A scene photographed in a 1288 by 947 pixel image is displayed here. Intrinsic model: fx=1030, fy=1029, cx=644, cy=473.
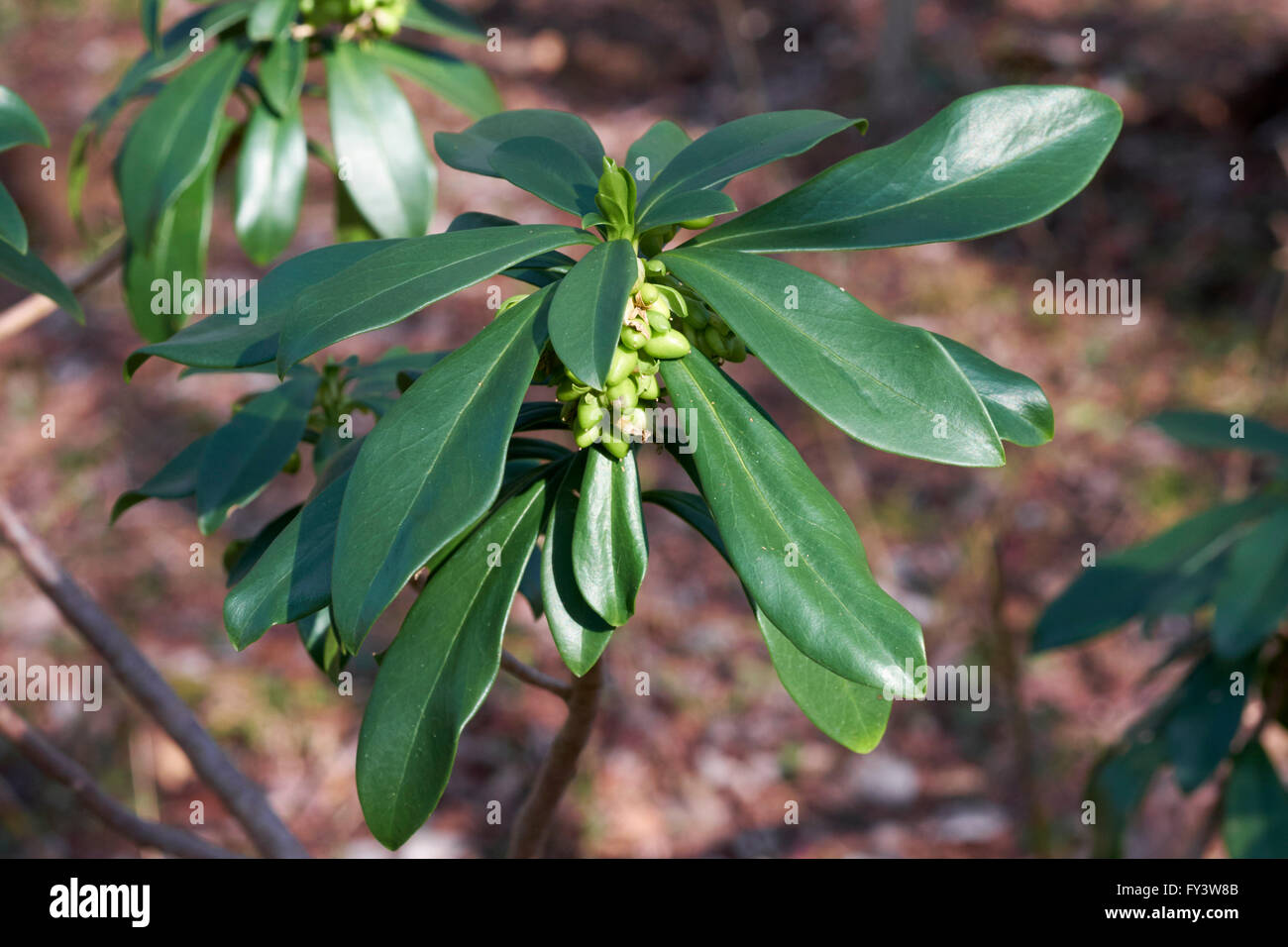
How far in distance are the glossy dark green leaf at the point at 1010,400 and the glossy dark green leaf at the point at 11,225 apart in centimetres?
80

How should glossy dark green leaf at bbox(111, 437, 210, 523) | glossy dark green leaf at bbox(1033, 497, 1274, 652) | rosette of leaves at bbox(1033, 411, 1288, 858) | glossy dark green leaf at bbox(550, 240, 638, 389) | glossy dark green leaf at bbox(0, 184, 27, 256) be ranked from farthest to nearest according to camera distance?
glossy dark green leaf at bbox(1033, 497, 1274, 652)
rosette of leaves at bbox(1033, 411, 1288, 858)
glossy dark green leaf at bbox(111, 437, 210, 523)
glossy dark green leaf at bbox(0, 184, 27, 256)
glossy dark green leaf at bbox(550, 240, 638, 389)

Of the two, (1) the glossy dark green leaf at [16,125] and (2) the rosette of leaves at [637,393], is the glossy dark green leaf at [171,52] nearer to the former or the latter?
(1) the glossy dark green leaf at [16,125]

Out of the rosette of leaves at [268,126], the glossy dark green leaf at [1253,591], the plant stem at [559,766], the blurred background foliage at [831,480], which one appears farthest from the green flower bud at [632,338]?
the blurred background foliage at [831,480]

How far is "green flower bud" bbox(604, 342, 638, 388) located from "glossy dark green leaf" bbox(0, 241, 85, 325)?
53cm

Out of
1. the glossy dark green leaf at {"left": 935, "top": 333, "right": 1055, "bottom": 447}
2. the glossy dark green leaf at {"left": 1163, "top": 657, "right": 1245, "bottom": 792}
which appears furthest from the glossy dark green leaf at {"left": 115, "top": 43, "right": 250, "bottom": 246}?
the glossy dark green leaf at {"left": 1163, "top": 657, "right": 1245, "bottom": 792}

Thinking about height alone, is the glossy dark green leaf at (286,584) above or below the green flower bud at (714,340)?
below

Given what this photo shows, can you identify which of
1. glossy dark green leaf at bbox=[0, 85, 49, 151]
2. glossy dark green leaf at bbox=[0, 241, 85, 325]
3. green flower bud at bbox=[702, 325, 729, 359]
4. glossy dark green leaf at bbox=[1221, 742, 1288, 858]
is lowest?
glossy dark green leaf at bbox=[1221, 742, 1288, 858]

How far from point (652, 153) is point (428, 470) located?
431mm

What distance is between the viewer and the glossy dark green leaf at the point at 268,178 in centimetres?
149

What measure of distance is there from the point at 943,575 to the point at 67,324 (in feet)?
10.8

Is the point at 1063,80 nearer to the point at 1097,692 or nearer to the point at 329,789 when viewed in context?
the point at 1097,692

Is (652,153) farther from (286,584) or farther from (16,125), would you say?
(16,125)

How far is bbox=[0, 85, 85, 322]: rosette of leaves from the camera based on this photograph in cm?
92

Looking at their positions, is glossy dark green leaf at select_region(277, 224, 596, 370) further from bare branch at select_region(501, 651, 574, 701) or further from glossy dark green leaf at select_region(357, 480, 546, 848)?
bare branch at select_region(501, 651, 574, 701)
